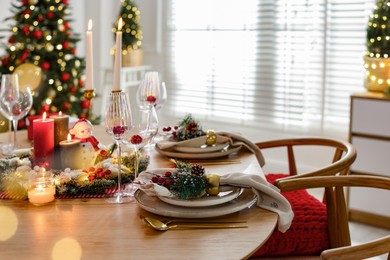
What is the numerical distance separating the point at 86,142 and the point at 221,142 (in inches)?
19.7

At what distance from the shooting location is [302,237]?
1.97 m

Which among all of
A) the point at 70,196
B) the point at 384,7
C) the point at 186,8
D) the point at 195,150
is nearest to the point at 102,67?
the point at 186,8

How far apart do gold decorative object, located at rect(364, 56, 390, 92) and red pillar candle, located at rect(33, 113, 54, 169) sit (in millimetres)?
2417

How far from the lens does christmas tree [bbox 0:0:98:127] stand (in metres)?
4.14

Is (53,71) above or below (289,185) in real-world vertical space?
above

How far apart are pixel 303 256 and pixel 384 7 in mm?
2110

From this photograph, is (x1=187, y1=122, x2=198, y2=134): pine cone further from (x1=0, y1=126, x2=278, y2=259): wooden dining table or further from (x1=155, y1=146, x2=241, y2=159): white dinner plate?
(x1=0, y1=126, x2=278, y2=259): wooden dining table

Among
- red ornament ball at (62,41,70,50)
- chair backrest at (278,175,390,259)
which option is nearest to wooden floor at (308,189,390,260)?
chair backrest at (278,175,390,259)

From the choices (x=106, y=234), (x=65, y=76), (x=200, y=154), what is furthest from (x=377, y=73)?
(x=106, y=234)

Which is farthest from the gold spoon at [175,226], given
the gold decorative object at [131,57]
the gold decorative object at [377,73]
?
the gold decorative object at [131,57]

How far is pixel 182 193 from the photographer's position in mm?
1449

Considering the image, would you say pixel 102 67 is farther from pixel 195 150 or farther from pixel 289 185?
pixel 289 185

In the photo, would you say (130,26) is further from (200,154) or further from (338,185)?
(338,185)

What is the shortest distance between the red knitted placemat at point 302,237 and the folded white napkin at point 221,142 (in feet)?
0.87
